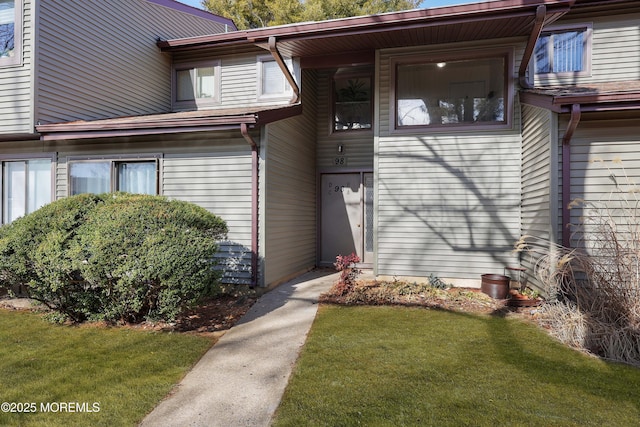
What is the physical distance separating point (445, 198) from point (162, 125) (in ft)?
17.0

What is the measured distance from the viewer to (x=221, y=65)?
8727mm

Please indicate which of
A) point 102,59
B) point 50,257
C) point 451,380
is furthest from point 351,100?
point 451,380

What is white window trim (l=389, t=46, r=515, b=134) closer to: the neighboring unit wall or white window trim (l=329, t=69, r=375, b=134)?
the neighboring unit wall

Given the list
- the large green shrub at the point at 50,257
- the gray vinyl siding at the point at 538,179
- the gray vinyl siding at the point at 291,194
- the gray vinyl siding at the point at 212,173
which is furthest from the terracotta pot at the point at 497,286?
the large green shrub at the point at 50,257

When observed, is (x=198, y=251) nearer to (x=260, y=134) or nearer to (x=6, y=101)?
(x=260, y=134)

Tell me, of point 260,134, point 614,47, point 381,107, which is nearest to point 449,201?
point 381,107

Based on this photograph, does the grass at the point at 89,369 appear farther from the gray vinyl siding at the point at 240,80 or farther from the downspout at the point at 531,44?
the downspout at the point at 531,44

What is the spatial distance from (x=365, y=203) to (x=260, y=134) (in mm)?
3458

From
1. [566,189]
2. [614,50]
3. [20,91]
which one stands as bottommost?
[566,189]

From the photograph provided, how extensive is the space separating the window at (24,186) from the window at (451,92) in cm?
713

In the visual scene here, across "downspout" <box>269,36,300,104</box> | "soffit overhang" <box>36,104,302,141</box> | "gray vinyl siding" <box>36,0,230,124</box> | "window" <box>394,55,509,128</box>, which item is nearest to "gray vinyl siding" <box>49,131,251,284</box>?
"soffit overhang" <box>36,104,302,141</box>

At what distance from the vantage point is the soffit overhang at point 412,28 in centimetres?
541

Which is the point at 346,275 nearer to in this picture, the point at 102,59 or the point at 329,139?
the point at 329,139

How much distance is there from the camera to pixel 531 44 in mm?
5730
